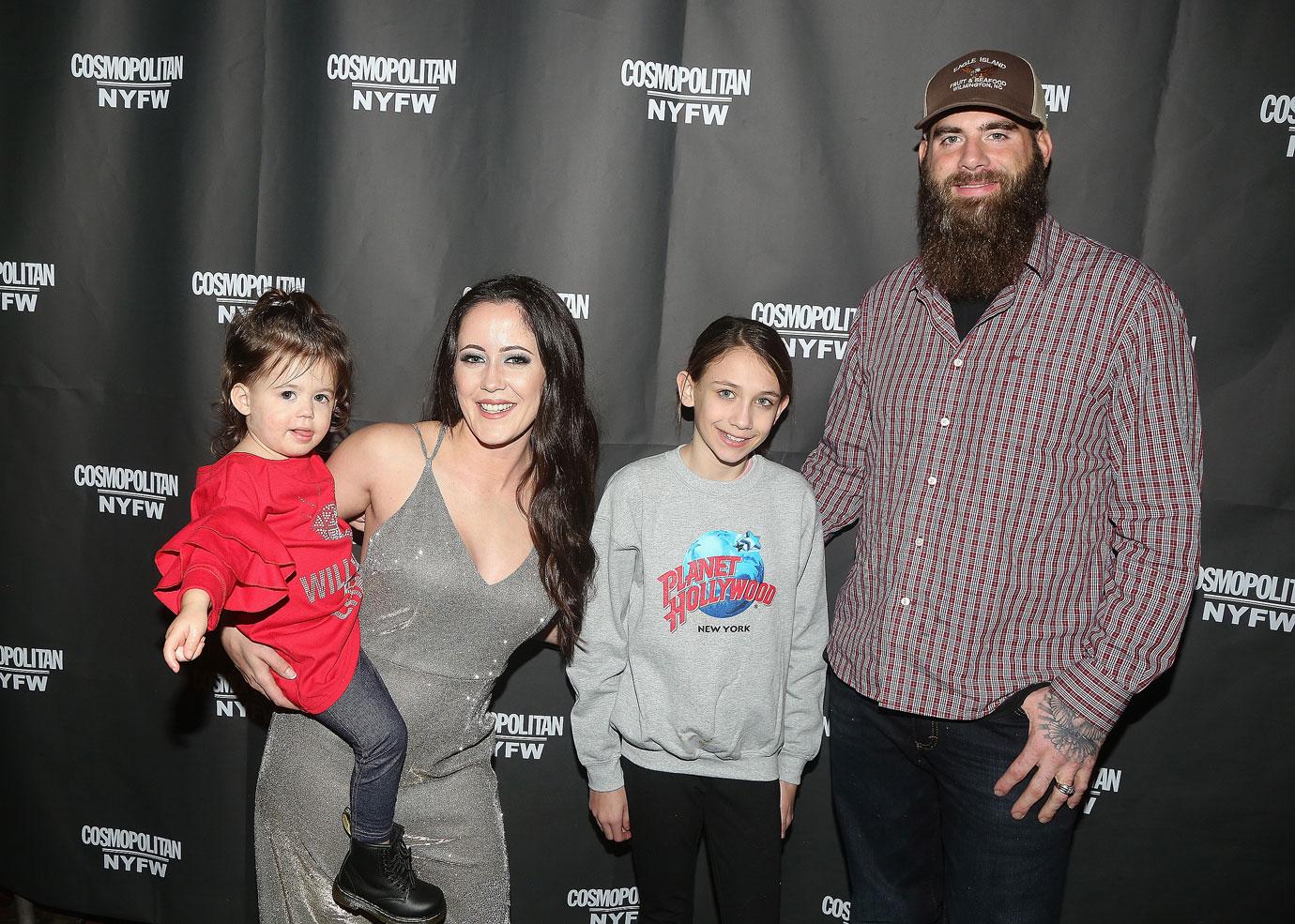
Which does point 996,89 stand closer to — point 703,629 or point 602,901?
point 703,629

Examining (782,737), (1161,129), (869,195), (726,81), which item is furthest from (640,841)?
(1161,129)

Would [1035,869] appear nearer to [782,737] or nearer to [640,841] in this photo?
[782,737]

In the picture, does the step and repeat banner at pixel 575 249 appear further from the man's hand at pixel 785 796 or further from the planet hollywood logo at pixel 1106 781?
the man's hand at pixel 785 796

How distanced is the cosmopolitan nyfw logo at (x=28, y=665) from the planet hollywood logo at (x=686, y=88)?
2717mm

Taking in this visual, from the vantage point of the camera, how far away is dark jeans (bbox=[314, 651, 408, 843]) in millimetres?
1830

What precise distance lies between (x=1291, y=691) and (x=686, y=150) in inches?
99.6

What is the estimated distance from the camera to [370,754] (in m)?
1.83

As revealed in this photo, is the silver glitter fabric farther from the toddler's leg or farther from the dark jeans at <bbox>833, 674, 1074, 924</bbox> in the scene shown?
the dark jeans at <bbox>833, 674, 1074, 924</bbox>

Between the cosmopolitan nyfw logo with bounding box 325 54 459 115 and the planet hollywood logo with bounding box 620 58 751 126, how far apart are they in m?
0.57

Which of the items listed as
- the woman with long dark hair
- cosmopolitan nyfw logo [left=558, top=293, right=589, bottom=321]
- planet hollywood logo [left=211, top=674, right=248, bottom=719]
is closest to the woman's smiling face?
the woman with long dark hair

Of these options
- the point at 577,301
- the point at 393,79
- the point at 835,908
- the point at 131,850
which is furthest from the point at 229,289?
the point at 835,908

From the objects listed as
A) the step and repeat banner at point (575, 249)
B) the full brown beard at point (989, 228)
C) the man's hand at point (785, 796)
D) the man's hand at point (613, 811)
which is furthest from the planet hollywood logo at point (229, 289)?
the man's hand at point (785, 796)

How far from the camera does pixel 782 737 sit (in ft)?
7.10

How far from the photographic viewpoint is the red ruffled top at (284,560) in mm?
1643
